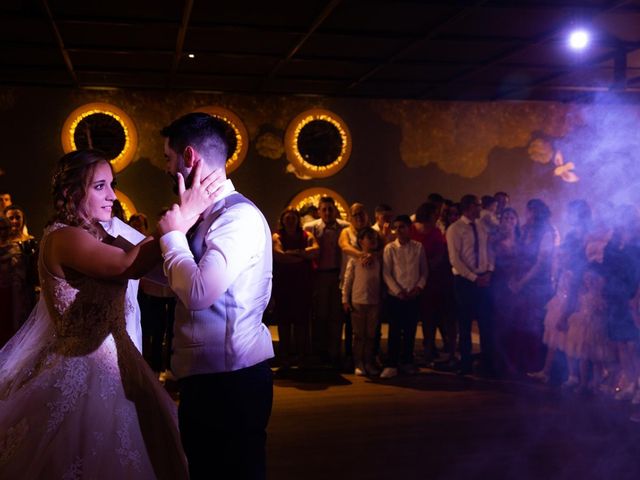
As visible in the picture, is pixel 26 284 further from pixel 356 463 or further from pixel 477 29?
pixel 477 29

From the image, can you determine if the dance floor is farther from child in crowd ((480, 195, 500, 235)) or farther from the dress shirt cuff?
the dress shirt cuff

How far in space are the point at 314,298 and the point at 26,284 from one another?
2.62 meters

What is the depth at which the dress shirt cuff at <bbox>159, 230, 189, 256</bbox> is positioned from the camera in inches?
71.2

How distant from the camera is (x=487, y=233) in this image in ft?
20.9

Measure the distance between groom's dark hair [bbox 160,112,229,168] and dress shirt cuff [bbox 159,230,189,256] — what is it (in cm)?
26

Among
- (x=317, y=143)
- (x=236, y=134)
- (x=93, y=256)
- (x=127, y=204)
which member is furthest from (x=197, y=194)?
(x=317, y=143)

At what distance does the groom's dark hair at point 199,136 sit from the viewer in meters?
1.96

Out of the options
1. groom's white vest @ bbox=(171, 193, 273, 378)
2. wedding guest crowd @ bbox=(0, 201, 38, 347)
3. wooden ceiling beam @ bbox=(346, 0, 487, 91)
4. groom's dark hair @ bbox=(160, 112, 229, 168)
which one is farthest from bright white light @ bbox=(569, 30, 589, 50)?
groom's white vest @ bbox=(171, 193, 273, 378)

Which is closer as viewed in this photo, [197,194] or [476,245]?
[197,194]

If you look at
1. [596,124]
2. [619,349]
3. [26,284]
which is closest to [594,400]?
[619,349]

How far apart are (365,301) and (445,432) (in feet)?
6.81

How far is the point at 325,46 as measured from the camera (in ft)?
26.3

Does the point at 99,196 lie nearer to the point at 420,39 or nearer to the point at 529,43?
the point at 420,39

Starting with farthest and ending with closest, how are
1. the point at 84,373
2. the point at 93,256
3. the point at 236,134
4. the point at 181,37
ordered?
1. the point at 236,134
2. the point at 181,37
3. the point at 84,373
4. the point at 93,256
